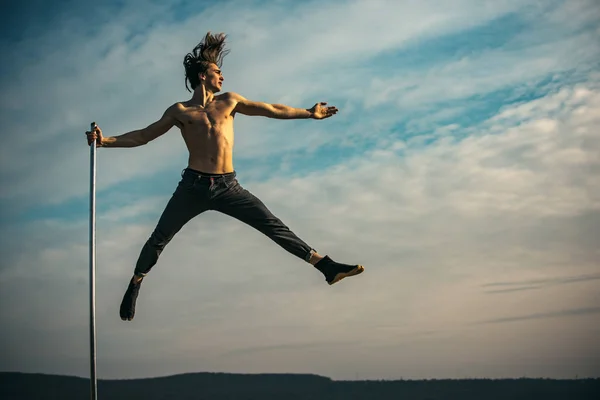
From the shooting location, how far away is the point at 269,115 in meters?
10.0

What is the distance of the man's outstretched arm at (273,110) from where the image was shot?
994 cm

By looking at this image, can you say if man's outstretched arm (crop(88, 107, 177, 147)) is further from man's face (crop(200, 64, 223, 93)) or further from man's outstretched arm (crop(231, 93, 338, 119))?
man's outstretched arm (crop(231, 93, 338, 119))

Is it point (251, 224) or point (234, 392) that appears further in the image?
point (234, 392)

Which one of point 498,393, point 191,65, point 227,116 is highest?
point 191,65

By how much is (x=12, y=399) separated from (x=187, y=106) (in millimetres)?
69843

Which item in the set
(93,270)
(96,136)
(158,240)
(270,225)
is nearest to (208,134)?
(270,225)

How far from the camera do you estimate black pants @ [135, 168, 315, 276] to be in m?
9.46

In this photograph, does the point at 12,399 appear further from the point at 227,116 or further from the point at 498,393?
the point at 498,393

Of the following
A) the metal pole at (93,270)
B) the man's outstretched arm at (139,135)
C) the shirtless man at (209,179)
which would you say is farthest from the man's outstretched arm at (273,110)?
the metal pole at (93,270)

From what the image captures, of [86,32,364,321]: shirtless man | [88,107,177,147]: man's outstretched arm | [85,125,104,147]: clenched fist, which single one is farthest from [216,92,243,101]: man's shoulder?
[85,125,104,147]: clenched fist

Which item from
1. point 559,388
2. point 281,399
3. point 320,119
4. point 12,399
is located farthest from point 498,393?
point 320,119

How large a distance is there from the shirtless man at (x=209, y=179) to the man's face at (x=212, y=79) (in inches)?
1.3

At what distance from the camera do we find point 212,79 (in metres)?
10.2

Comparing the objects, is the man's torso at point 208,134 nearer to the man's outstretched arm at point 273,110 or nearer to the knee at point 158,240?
the man's outstretched arm at point 273,110
